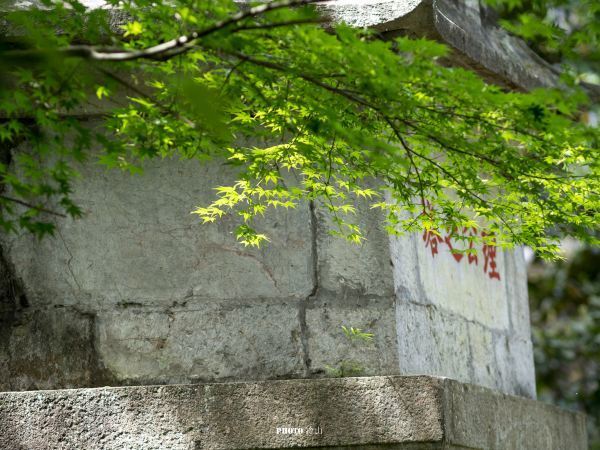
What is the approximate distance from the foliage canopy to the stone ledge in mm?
684

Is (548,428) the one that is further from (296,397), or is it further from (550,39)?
(550,39)

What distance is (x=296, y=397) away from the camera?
433 cm

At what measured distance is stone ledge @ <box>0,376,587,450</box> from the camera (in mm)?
4293

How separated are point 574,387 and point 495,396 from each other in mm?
8235

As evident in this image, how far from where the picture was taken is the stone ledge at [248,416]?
14.1 feet

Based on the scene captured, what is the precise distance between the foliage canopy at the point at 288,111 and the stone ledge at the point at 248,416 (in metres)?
0.68

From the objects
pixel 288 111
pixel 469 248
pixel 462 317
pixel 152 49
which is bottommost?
pixel 462 317

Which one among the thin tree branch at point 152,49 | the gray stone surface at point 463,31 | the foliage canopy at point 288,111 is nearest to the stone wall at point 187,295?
the foliage canopy at point 288,111

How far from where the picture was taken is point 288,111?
388 cm

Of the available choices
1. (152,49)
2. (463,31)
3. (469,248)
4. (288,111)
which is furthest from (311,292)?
(152,49)

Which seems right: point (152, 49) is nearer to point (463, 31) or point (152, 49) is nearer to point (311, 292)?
point (311, 292)

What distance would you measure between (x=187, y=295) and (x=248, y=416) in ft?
2.30

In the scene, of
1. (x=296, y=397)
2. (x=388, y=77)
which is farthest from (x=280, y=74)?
(x=296, y=397)

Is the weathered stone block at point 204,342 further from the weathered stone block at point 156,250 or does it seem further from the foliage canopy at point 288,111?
the foliage canopy at point 288,111
